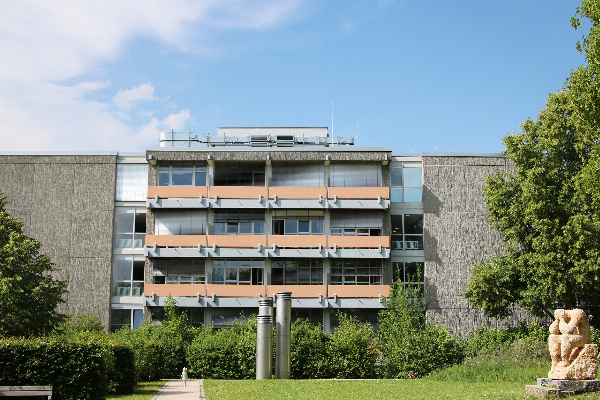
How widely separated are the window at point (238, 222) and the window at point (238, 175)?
170cm

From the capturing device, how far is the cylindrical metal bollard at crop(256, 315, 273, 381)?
25.9m

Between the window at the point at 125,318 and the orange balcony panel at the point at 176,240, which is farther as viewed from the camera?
the window at the point at 125,318

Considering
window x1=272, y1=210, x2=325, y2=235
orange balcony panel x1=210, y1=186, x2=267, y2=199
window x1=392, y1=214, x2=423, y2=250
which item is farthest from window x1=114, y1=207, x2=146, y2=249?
window x1=392, y1=214, x2=423, y2=250

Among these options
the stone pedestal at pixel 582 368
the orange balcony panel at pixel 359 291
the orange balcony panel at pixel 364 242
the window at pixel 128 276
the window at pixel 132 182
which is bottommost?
the stone pedestal at pixel 582 368

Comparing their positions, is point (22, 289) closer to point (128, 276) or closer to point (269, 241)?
point (128, 276)

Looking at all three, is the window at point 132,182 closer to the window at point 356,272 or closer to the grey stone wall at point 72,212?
the grey stone wall at point 72,212

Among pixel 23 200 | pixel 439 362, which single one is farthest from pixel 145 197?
pixel 439 362

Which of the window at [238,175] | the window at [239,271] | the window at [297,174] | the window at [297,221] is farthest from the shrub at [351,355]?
the window at [238,175]

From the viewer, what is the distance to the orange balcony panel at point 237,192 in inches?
1372

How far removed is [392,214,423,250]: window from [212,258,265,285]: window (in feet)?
25.3

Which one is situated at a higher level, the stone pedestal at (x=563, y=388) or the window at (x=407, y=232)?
the window at (x=407, y=232)

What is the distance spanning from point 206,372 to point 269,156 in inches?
492

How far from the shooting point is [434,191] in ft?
116

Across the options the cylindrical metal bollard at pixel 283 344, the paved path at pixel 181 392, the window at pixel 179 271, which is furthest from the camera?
the window at pixel 179 271
